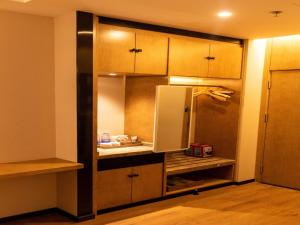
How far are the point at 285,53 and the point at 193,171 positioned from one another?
2176 millimetres

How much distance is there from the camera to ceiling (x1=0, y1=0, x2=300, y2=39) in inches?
115

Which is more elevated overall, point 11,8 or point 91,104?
point 11,8

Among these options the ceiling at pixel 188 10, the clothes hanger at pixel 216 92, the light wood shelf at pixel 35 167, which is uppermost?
the ceiling at pixel 188 10

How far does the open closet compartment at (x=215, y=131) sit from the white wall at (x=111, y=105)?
921 mm

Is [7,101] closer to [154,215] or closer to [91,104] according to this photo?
[91,104]

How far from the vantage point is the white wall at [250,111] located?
4945mm

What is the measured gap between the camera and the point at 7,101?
11.0ft

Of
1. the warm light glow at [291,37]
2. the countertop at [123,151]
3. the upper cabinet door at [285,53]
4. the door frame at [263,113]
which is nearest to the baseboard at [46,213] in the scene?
the countertop at [123,151]

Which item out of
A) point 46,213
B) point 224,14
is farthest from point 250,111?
point 46,213

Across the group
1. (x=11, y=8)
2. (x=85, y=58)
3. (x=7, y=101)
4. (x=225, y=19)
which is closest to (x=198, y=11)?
(x=225, y=19)

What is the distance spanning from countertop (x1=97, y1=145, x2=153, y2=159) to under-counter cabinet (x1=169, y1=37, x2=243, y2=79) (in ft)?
3.18

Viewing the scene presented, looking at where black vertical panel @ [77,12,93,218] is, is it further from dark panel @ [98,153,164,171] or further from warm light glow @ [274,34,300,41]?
warm light glow @ [274,34,300,41]

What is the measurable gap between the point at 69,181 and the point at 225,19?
2.39m

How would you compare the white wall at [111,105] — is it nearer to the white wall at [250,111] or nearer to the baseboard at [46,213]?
the baseboard at [46,213]
